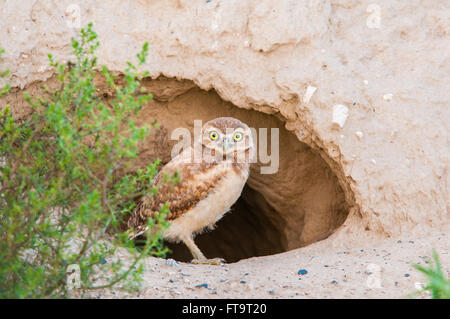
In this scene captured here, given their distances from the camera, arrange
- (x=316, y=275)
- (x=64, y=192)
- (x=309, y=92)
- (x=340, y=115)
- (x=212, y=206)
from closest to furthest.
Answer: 1. (x=64, y=192)
2. (x=316, y=275)
3. (x=340, y=115)
4. (x=309, y=92)
5. (x=212, y=206)

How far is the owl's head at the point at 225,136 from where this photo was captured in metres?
5.30

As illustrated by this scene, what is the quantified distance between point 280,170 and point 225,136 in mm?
1334

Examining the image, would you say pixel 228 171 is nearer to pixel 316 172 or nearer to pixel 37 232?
pixel 316 172

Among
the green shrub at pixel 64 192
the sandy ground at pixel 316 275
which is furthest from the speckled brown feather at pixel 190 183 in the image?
the green shrub at pixel 64 192

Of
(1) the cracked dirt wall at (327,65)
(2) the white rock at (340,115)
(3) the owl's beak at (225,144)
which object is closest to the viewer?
(1) the cracked dirt wall at (327,65)

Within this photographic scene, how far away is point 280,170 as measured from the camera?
6375 mm

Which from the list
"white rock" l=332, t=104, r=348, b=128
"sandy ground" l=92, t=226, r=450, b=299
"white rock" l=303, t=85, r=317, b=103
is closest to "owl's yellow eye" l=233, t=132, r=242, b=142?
"white rock" l=303, t=85, r=317, b=103

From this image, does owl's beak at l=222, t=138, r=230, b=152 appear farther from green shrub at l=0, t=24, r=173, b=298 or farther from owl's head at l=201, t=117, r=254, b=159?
green shrub at l=0, t=24, r=173, b=298

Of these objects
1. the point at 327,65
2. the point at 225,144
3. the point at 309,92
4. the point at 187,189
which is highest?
the point at 327,65

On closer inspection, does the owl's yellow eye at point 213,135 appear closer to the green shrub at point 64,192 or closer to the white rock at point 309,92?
the white rock at point 309,92

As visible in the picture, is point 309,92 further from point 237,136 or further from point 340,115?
point 237,136

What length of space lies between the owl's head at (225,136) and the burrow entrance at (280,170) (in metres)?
0.64

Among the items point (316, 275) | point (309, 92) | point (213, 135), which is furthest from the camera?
point (213, 135)

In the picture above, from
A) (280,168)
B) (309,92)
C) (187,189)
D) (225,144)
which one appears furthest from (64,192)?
(280,168)
